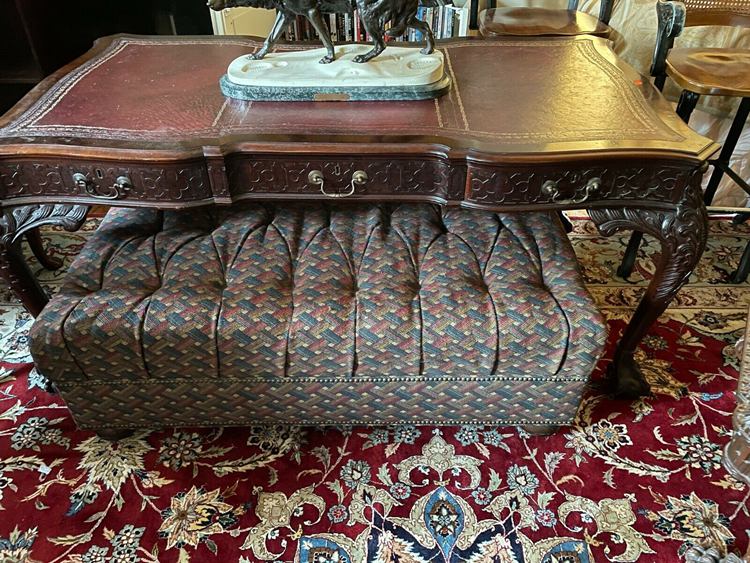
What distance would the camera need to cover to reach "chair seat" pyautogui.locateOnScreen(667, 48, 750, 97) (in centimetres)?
166

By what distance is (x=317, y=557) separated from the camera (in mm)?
1207

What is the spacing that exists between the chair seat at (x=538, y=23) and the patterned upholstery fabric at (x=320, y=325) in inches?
41.7

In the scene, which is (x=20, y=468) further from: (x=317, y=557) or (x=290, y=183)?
(x=290, y=183)

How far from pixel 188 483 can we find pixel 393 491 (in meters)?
0.51

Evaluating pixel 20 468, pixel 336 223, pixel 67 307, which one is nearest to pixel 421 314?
pixel 336 223

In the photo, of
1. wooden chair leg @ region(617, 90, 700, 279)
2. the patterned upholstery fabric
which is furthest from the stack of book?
the patterned upholstery fabric

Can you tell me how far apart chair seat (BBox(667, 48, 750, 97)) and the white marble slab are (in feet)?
2.89

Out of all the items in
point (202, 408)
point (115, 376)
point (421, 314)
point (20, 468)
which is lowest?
point (20, 468)

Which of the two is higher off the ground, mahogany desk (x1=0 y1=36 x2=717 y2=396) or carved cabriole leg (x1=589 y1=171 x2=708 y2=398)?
mahogany desk (x1=0 y1=36 x2=717 y2=396)

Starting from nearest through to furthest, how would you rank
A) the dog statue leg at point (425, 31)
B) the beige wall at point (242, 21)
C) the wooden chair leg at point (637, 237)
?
the dog statue leg at point (425, 31), the wooden chair leg at point (637, 237), the beige wall at point (242, 21)

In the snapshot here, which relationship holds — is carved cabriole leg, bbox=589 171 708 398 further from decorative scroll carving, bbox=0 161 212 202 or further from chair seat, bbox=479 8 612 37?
chair seat, bbox=479 8 612 37

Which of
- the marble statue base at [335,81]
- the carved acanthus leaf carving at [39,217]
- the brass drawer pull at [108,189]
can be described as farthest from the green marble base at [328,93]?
the carved acanthus leaf carving at [39,217]

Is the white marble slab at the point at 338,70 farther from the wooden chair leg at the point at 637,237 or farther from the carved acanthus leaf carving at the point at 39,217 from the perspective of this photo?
the wooden chair leg at the point at 637,237

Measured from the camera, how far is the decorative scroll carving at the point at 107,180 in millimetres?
1144
